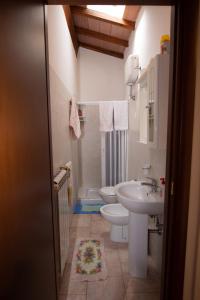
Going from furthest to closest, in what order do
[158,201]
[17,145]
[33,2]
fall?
[158,201] → [33,2] → [17,145]

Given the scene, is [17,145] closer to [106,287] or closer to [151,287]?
[106,287]

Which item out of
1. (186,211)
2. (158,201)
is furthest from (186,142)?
(158,201)

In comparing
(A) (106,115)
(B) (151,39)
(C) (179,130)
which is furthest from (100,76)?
(C) (179,130)

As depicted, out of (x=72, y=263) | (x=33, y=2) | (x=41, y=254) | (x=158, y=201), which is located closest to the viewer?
(x=33, y=2)

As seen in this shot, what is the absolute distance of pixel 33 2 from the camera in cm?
84

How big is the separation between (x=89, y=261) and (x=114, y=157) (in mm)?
1868

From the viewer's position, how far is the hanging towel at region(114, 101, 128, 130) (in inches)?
123

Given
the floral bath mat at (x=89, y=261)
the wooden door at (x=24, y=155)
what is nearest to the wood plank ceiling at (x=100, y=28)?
the wooden door at (x=24, y=155)

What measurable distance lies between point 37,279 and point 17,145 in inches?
27.3

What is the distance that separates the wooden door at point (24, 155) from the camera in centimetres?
58

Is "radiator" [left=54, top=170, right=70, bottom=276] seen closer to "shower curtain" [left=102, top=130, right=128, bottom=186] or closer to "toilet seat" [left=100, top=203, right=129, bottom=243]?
"toilet seat" [left=100, top=203, right=129, bottom=243]

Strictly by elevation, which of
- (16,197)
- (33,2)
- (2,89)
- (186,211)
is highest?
(33,2)

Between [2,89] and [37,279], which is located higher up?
[2,89]

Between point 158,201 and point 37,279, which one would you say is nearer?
point 37,279
